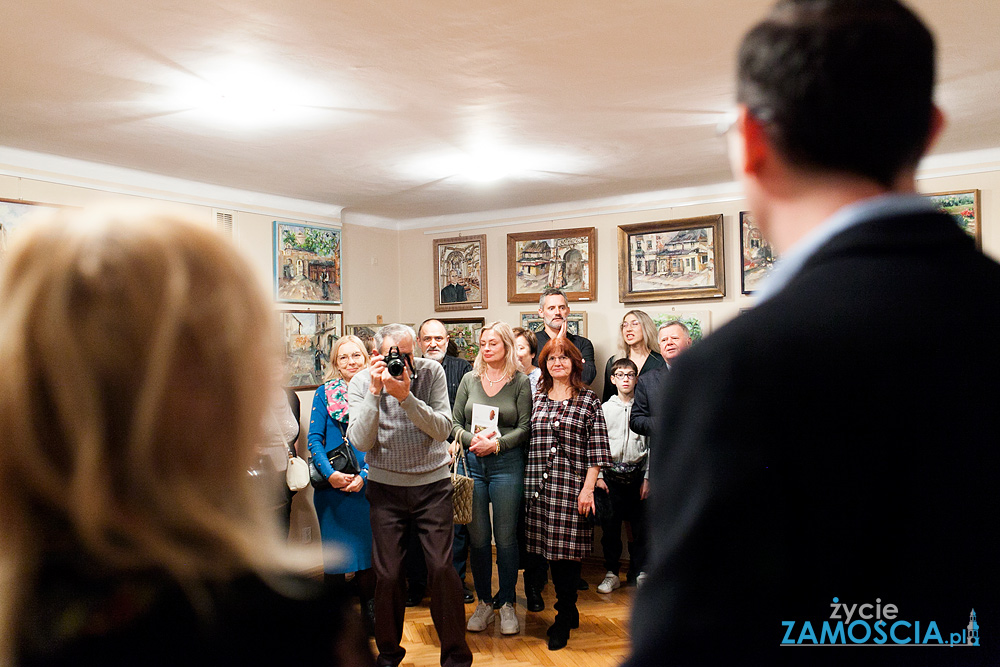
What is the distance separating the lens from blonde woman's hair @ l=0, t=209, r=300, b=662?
2.29 ft

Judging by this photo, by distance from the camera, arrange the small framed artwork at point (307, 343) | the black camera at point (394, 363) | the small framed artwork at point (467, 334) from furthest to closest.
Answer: the small framed artwork at point (467, 334)
the small framed artwork at point (307, 343)
the black camera at point (394, 363)

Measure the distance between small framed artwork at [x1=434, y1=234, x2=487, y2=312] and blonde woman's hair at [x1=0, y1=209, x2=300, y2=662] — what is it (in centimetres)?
736

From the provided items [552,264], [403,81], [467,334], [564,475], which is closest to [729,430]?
[403,81]

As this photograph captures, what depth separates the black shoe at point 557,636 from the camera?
173 inches

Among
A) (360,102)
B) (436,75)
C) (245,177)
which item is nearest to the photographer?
(436,75)

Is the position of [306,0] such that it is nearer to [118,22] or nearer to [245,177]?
[118,22]

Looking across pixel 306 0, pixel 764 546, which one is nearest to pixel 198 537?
pixel 764 546

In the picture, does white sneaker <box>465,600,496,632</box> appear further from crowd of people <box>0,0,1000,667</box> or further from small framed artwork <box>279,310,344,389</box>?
crowd of people <box>0,0,1000,667</box>

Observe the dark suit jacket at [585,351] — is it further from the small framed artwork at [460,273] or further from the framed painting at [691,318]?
the small framed artwork at [460,273]

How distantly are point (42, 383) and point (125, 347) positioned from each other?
0.09 metres

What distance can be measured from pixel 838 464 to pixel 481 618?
173 inches

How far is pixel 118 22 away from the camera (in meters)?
3.12

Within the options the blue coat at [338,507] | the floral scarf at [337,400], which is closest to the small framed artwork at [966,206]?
the floral scarf at [337,400]

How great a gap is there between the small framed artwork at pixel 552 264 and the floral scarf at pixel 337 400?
126 inches
